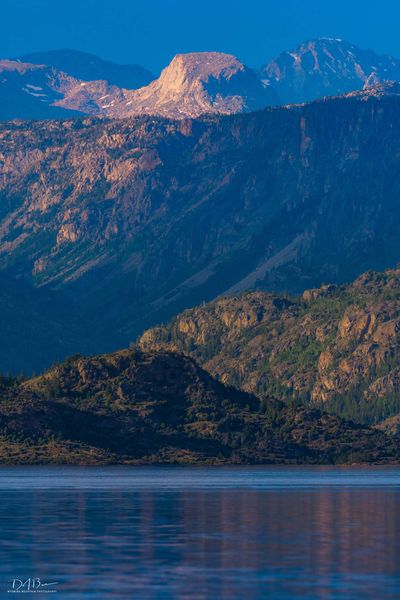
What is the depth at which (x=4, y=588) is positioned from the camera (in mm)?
120812

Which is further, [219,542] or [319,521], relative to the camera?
[319,521]

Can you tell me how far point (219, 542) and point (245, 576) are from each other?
30.4m

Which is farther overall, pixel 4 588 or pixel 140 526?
pixel 140 526

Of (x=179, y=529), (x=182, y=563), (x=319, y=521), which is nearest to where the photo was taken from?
(x=182, y=563)

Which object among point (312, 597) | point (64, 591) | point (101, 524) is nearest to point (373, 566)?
point (312, 597)

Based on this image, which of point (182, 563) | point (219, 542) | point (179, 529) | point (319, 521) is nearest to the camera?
point (182, 563)

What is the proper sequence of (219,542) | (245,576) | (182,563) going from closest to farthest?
(245,576)
(182,563)
(219,542)

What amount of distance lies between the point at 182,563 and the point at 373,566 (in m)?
16.7

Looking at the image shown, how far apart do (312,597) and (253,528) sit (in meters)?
65.4

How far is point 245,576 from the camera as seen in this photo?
12900 cm

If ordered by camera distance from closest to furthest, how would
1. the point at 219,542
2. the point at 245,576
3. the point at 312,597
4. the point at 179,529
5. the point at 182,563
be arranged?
the point at 312,597 < the point at 245,576 < the point at 182,563 < the point at 219,542 < the point at 179,529

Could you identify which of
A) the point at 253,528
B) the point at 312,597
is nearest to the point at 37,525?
the point at 253,528

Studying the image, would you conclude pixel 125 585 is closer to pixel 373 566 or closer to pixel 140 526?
pixel 373 566

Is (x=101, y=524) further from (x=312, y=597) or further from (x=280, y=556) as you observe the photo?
(x=312, y=597)
